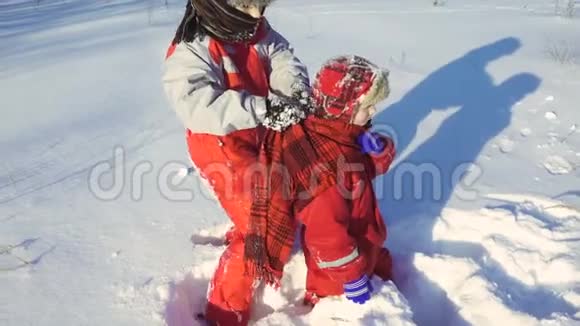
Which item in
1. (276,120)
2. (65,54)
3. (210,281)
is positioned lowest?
(65,54)

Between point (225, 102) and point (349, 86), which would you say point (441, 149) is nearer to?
point (349, 86)

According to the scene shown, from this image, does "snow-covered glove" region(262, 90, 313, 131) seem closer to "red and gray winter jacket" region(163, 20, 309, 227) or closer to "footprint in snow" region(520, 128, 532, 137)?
"red and gray winter jacket" region(163, 20, 309, 227)

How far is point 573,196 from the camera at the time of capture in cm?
238

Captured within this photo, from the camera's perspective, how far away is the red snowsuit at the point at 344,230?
181cm

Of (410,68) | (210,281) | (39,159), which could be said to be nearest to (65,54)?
(39,159)

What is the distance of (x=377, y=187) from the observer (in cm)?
260

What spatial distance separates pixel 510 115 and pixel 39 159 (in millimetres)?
2335

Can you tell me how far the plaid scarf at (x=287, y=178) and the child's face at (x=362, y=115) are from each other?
0.02 meters

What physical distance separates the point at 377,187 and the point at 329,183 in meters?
0.83

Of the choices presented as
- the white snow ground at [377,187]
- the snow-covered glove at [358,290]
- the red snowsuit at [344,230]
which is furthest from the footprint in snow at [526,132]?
the snow-covered glove at [358,290]

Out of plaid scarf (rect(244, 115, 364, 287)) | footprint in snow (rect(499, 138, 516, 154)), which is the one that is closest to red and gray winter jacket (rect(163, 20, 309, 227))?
plaid scarf (rect(244, 115, 364, 287))

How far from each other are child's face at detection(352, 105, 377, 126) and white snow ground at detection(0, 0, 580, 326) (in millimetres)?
546

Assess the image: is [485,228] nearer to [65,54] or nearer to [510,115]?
[510,115]

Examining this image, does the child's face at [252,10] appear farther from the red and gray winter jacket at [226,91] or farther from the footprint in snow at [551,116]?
the footprint in snow at [551,116]
